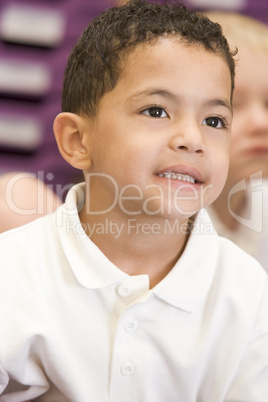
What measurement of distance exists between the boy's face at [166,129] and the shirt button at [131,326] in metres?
0.14

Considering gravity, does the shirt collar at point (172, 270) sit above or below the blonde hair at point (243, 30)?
below

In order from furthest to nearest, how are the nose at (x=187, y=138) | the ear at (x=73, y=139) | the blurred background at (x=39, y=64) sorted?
the blurred background at (x=39, y=64)
the ear at (x=73, y=139)
the nose at (x=187, y=138)

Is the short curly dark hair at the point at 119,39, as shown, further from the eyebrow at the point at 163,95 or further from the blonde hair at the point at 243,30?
the blonde hair at the point at 243,30

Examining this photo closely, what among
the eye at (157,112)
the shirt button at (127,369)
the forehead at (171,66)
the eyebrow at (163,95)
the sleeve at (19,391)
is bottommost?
the sleeve at (19,391)

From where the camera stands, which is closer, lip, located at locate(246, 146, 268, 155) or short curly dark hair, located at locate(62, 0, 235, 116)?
short curly dark hair, located at locate(62, 0, 235, 116)

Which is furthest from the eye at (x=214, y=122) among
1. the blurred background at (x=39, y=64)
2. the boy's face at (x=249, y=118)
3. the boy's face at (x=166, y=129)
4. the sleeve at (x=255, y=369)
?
the blurred background at (x=39, y=64)

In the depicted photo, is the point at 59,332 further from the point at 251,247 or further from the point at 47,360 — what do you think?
the point at 251,247

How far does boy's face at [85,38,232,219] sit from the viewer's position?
0.73 meters

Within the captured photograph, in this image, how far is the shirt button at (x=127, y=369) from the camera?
2.45ft

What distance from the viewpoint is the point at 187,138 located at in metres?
0.72

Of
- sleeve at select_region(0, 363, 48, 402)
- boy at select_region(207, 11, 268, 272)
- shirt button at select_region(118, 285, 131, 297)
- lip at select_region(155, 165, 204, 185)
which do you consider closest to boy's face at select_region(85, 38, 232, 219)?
lip at select_region(155, 165, 204, 185)

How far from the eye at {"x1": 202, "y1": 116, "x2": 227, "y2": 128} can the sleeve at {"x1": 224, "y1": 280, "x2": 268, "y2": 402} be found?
25 cm

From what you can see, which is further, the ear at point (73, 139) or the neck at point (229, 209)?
the neck at point (229, 209)

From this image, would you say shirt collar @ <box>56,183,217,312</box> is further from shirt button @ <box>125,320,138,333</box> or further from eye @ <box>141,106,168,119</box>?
eye @ <box>141,106,168,119</box>
